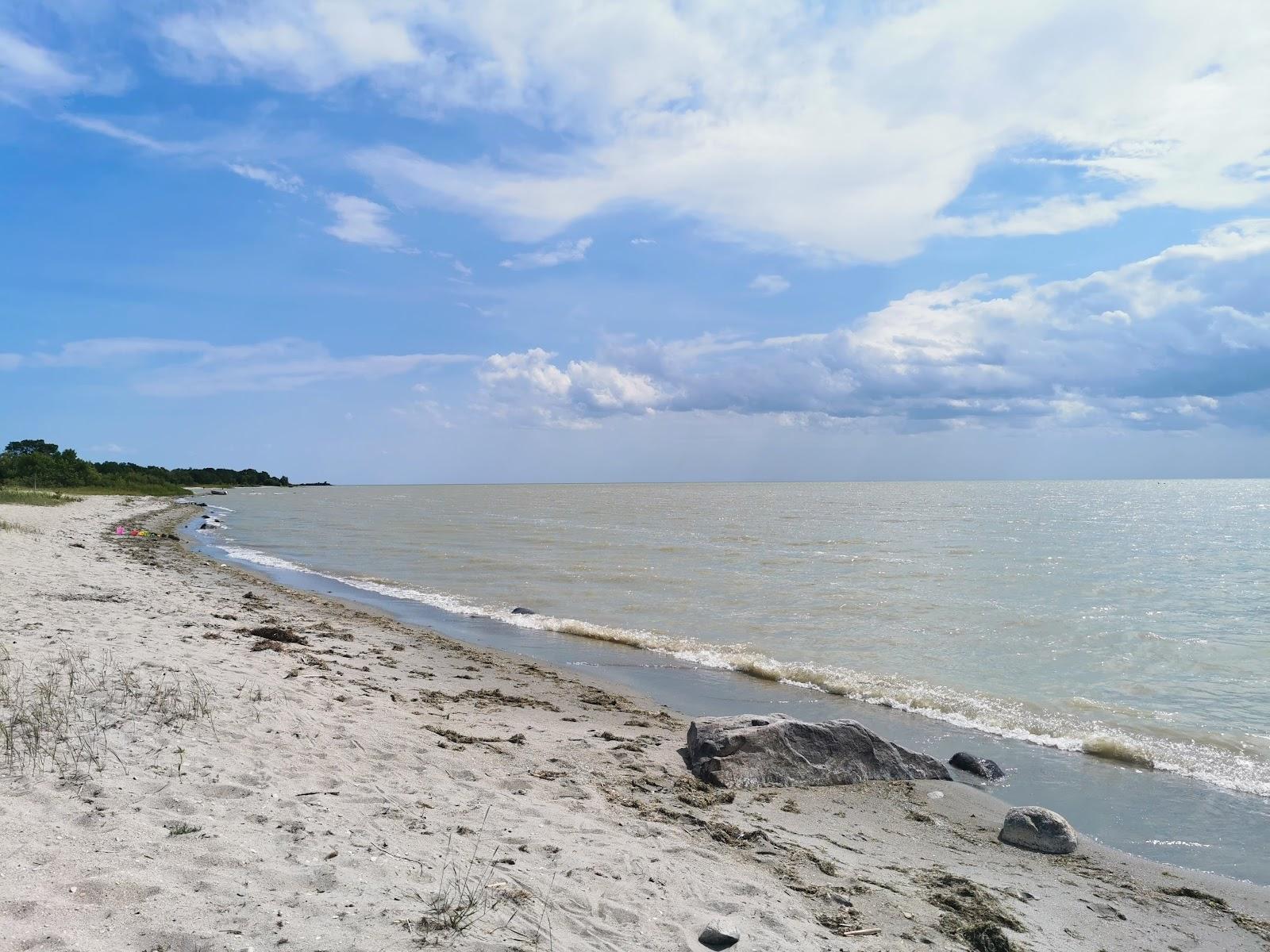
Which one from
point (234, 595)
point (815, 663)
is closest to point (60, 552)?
point (234, 595)

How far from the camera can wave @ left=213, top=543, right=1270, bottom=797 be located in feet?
30.7

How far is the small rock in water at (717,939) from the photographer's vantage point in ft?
14.4

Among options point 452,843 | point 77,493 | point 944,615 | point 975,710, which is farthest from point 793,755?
point 77,493

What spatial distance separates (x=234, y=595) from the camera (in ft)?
59.8

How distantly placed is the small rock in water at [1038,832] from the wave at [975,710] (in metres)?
3.48

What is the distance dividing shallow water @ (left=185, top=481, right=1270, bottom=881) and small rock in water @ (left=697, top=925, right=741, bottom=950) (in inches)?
189

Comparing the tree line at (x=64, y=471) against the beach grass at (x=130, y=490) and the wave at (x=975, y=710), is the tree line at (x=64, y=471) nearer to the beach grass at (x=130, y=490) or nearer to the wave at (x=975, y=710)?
the beach grass at (x=130, y=490)

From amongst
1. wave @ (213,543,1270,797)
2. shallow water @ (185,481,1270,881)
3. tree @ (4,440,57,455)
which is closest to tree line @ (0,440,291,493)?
tree @ (4,440,57,455)

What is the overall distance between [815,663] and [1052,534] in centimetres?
4072

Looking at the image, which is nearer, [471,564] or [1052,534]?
[471,564]

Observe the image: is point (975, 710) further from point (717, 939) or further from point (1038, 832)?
point (717, 939)

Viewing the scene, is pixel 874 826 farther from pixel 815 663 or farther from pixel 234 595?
pixel 234 595

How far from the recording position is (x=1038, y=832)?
673cm

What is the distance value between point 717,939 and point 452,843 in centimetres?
193
